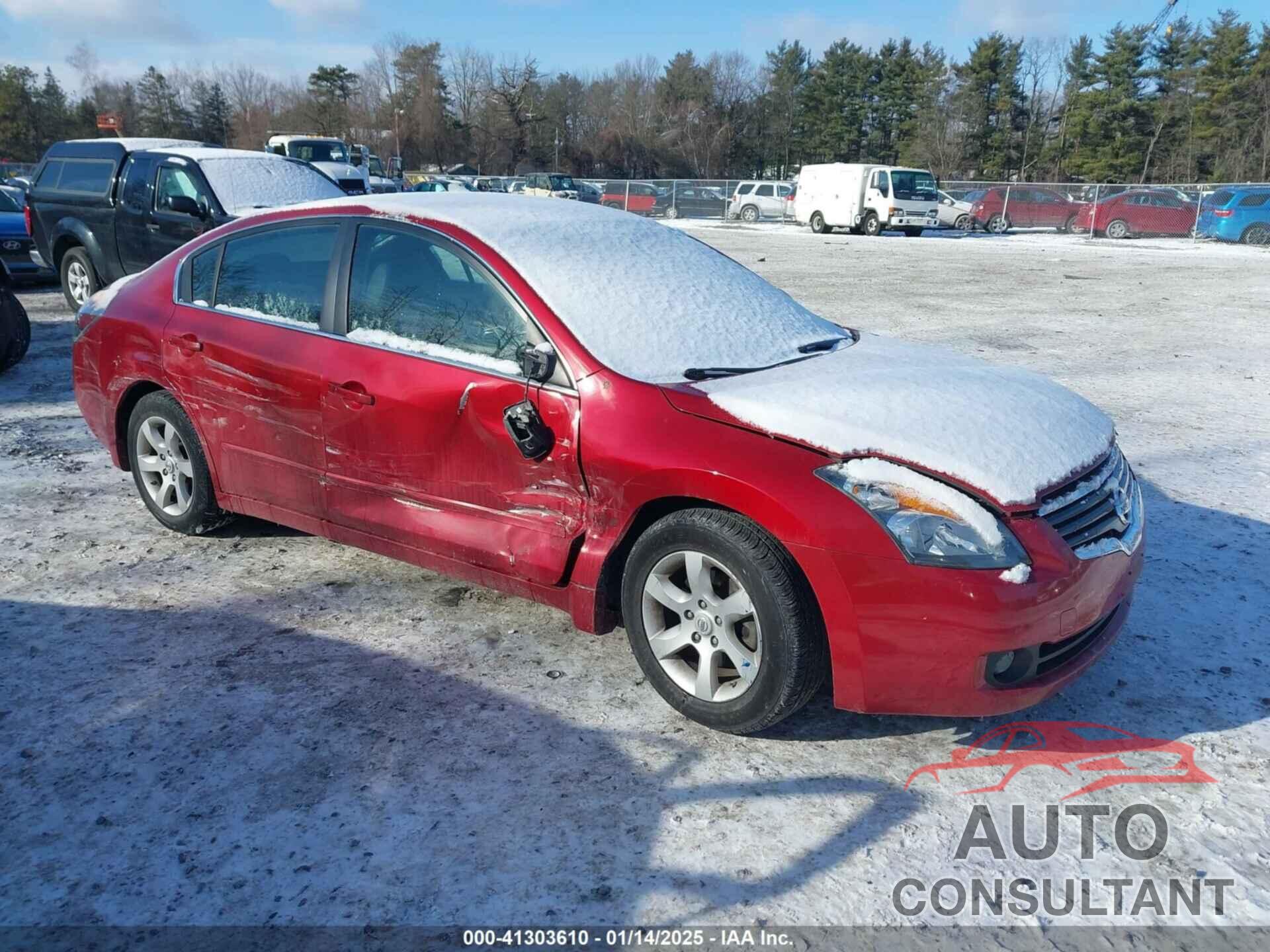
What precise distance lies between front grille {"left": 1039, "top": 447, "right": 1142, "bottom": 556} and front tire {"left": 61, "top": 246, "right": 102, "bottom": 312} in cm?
1082

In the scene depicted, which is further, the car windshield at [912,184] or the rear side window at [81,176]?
the car windshield at [912,184]

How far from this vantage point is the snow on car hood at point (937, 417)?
2.86 metres

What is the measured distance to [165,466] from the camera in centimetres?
459

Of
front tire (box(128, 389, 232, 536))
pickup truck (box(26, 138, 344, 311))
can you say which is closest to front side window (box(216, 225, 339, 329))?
front tire (box(128, 389, 232, 536))

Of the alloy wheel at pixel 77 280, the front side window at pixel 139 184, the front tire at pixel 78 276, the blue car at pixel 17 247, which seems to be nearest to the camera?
the front side window at pixel 139 184

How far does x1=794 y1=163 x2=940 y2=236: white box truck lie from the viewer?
98.3 ft

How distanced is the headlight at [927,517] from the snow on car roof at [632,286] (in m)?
0.77

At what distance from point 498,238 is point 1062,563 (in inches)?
89.9

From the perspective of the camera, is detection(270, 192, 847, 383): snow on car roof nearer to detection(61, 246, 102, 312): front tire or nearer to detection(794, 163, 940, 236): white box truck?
detection(61, 246, 102, 312): front tire

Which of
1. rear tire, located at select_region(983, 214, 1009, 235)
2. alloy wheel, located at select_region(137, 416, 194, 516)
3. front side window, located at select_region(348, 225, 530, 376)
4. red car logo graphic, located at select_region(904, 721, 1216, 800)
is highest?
rear tire, located at select_region(983, 214, 1009, 235)

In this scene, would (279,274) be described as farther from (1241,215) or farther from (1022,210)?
(1022,210)

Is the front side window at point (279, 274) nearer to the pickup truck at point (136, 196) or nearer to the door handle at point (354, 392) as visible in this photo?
the door handle at point (354, 392)

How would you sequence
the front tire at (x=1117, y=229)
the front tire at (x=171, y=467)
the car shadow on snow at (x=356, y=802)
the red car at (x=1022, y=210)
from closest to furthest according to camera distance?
the car shadow on snow at (x=356, y=802) < the front tire at (x=171, y=467) < the front tire at (x=1117, y=229) < the red car at (x=1022, y=210)

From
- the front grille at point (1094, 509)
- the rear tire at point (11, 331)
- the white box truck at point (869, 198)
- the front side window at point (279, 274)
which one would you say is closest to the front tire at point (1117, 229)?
the white box truck at point (869, 198)
